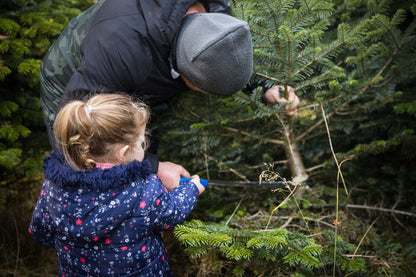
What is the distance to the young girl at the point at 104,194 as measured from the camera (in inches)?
59.7

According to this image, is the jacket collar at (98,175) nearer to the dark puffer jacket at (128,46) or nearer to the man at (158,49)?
the dark puffer jacket at (128,46)

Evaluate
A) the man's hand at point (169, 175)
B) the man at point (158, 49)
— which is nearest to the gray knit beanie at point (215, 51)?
the man at point (158, 49)

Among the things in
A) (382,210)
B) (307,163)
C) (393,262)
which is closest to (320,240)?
(393,262)

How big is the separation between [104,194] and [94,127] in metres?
0.32

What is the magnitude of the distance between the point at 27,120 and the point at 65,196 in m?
1.48

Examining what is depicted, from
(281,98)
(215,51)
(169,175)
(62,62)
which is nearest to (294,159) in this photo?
(281,98)

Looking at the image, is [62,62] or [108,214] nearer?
[108,214]

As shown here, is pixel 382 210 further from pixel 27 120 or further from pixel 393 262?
pixel 27 120

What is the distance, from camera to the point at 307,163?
3076mm

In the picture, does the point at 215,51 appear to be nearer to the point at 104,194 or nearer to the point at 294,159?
the point at 104,194

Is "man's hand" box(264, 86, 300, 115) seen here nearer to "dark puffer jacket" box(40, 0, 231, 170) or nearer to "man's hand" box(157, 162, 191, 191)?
"dark puffer jacket" box(40, 0, 231, 170)

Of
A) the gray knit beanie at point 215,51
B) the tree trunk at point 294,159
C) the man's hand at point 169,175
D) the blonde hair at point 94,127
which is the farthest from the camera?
the tree trunk at point 294,159

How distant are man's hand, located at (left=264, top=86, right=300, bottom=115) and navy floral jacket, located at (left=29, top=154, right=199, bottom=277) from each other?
2.84 feet

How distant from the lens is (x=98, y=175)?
4.96ft
